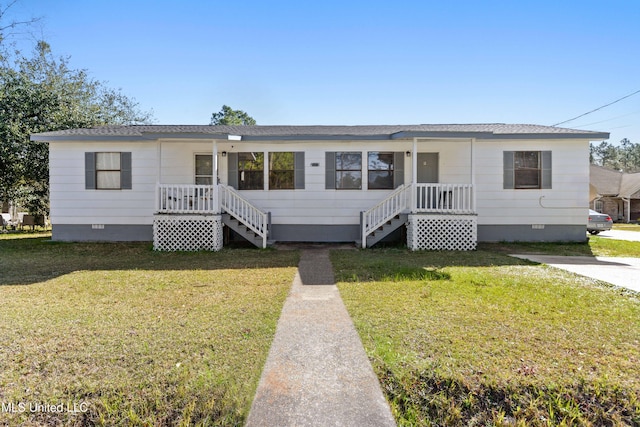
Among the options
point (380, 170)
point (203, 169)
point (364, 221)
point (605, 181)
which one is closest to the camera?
point (364, 221)

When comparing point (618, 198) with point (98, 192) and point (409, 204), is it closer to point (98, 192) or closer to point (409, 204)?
point (409, 204)

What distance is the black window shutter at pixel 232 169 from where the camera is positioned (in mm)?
10648

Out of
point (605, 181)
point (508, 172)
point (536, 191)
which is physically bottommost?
point (536, 191)

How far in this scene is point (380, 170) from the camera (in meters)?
10.6

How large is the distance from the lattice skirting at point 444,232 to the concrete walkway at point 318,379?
585 centimetres

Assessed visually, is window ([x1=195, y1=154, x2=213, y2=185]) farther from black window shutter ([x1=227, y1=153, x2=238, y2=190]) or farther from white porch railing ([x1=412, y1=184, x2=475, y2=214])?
white porch railing ([x1=412, y1=184, x2=475, y2=214])

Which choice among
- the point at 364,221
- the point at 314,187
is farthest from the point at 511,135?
the point at 314,187

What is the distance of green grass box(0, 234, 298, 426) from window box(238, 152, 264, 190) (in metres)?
4.70

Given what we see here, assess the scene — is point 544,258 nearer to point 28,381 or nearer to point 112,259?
point 28,381

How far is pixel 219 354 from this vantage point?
284 cm

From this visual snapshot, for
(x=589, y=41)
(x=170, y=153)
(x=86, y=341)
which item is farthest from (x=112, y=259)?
(x=589, y=41)

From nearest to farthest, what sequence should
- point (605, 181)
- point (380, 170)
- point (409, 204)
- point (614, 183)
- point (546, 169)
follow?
point (409, 204) < point (546, 169) < point (380, 170) < point (614, 183) < point (605, 181)

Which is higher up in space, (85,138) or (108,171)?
(85,138)

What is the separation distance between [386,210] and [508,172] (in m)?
4.53
